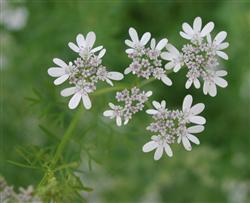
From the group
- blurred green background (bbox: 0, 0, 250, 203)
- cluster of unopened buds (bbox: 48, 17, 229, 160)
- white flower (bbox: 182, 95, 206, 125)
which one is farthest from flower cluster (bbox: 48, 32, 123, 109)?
blurred green background (bbox: 0, 0, 250, 203)

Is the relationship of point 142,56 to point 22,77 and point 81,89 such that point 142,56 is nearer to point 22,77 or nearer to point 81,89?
point 81,89

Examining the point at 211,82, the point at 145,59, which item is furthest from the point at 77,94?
the point at 211,82

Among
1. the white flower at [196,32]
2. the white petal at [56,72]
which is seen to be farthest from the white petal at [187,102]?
the white petal at [56,72]

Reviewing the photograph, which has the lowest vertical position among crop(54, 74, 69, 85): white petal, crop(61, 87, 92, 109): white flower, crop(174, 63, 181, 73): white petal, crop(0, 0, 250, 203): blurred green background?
crop(61, 87, 92, 109): white flower

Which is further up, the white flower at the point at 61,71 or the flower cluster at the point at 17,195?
the white flower at the point at 61,71

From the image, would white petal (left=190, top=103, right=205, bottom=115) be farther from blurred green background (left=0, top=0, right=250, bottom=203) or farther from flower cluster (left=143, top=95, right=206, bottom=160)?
blurred green background (left=0, top=0, right=250, bottom=203)

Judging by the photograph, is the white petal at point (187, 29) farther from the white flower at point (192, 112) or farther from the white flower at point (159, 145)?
the white flower at point (159, 145)

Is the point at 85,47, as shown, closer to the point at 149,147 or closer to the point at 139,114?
the point at 149,147
